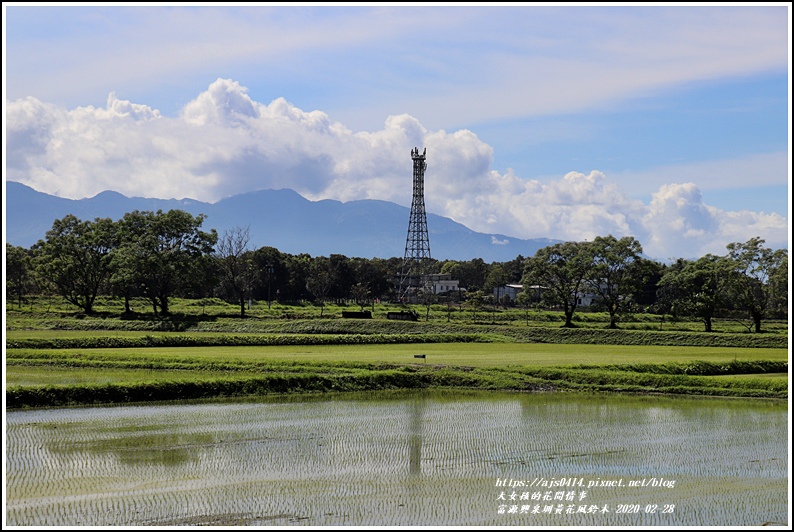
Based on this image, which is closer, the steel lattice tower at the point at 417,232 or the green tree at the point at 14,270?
the green tree at the point at 14,270

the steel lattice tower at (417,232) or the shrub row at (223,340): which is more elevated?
the steel lattice tower at (417,232)

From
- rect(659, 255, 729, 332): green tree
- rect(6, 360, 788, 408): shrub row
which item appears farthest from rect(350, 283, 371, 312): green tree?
rect(6, 360, 788, 408): shrub row

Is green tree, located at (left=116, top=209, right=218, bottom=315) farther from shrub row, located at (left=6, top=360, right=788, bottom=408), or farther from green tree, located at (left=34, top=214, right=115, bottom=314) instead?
shrub row, located at (left=6, top=360, right=788, bottom=408)

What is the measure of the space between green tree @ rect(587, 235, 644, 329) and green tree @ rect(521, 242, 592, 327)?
0.89m

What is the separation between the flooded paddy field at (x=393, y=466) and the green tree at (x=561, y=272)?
46269 mm

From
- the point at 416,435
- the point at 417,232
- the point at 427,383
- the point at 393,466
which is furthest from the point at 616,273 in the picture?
the point at 393,466

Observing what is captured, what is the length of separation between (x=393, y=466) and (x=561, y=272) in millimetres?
58392

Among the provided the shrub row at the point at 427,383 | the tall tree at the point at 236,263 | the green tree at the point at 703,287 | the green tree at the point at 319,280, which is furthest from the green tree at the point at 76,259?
the green tree at the point at 703,287

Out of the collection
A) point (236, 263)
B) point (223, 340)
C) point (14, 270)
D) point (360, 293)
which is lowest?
point (223, 340)

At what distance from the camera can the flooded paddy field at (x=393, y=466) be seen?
14008 mm

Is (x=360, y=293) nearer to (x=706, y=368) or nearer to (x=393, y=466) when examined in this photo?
(x=706, y=368)

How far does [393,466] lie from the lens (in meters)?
17.5

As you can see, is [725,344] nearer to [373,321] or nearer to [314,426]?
[373,321]

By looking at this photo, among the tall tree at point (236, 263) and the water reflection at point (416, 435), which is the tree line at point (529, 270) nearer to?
the tall tree at point (236, 263)
